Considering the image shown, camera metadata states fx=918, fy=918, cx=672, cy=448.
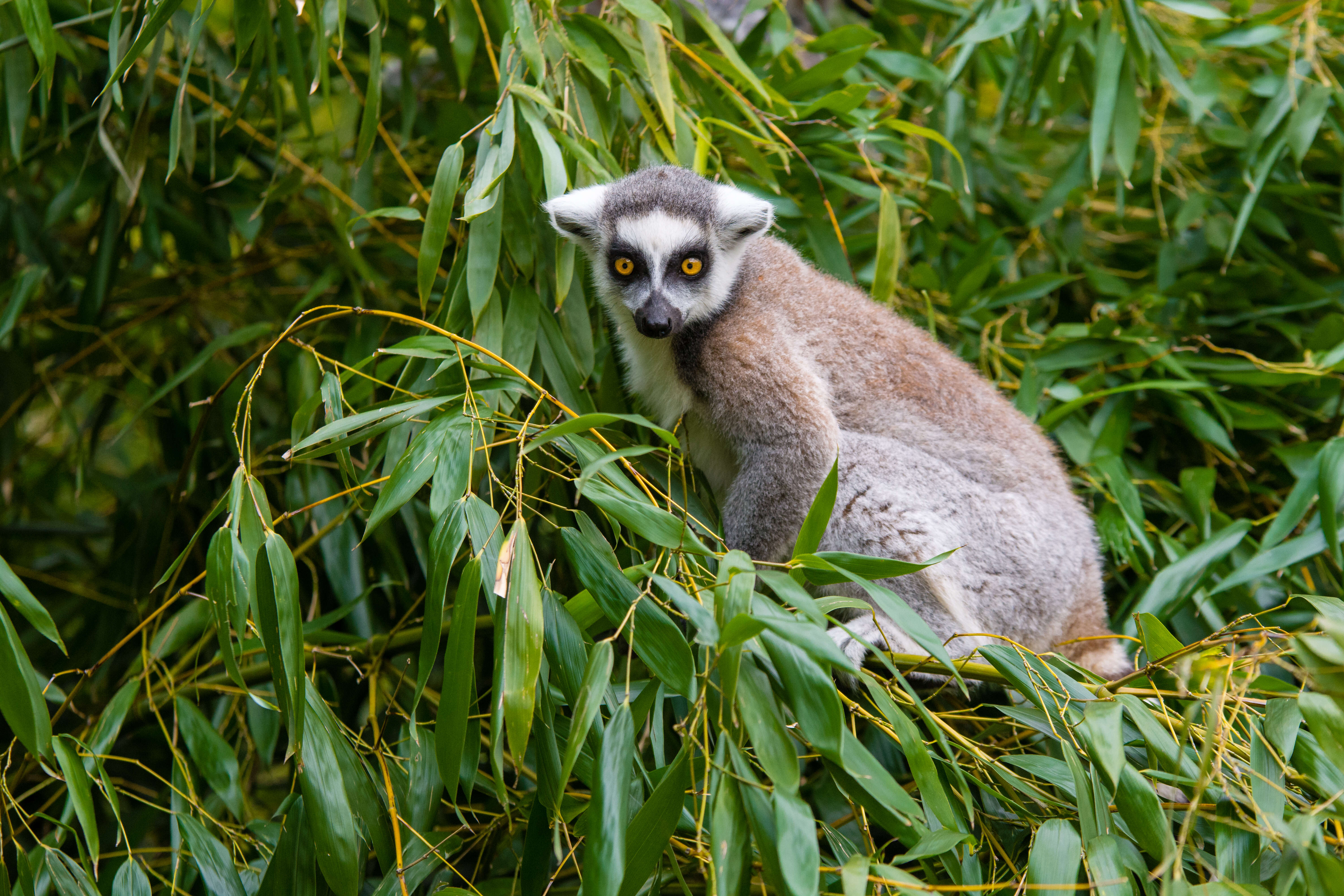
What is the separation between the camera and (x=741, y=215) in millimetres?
2820

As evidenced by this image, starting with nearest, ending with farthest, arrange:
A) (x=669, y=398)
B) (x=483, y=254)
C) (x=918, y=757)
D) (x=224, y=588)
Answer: (x=918, y=757), (x=224, y=588), (x=483, y=254), (x=669, y=398)

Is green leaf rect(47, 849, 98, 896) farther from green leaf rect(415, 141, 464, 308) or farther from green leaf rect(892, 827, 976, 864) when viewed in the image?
green leaf rect(892, 827, 976, 864)

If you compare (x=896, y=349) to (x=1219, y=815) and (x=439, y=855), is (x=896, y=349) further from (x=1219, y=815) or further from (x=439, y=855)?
(x=439, y=855)

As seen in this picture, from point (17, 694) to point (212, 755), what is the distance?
798mm

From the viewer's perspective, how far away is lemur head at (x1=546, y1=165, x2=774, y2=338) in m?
2.69

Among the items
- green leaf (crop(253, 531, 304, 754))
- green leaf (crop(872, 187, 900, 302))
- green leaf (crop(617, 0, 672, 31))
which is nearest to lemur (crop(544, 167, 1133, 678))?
green leaf (crop(872, 187, 900, 302))

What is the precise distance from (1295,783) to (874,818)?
35.8 inches

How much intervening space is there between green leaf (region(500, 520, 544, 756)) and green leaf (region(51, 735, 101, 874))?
1070 millimetres

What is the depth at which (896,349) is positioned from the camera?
3.05 m

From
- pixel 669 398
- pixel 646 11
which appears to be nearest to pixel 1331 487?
pixel 669 398

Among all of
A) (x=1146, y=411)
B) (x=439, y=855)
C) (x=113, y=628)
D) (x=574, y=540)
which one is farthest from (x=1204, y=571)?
(x=113, y=628)

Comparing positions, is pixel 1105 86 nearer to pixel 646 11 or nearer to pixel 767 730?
pixel 646 11

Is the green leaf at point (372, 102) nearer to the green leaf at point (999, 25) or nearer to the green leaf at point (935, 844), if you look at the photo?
the green leaf at point (999, 25)

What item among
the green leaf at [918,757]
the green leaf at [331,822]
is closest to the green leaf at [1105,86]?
the green leaf at [918,757]
